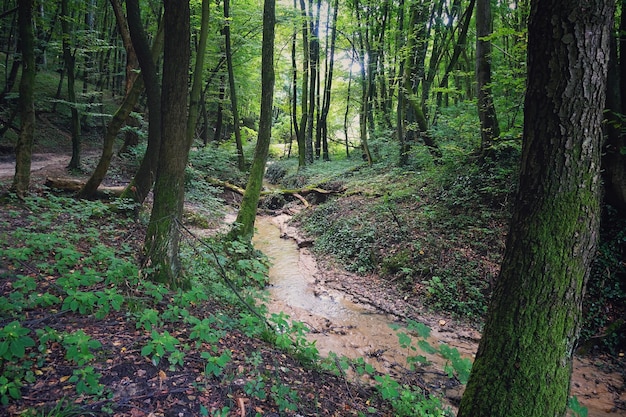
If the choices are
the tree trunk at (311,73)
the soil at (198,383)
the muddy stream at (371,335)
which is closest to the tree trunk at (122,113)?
the soil at (198,383)

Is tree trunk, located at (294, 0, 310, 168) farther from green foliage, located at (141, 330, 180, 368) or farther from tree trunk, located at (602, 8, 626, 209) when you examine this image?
green foliage, located at (141, 330, 180, 368)

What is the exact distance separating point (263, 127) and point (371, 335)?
207 inches

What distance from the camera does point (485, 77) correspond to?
349 inches

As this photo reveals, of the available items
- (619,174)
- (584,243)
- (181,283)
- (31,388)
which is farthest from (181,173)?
(619,174)

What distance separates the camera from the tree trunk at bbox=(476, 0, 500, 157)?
28.3ft

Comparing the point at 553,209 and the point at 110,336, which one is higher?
the point at 553,209


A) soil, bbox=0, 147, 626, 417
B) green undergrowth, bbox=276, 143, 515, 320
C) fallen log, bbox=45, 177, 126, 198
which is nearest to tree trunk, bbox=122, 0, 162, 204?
fallen log, bbox=45, 177, 126, 198

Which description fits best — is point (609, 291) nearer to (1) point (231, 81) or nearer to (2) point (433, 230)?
(2) point (433, 230)

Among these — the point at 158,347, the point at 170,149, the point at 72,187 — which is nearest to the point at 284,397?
the point at 158,347

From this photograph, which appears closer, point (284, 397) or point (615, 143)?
point (284, 397)

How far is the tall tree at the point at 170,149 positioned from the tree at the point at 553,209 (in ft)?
12.4

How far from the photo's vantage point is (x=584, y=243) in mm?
2248

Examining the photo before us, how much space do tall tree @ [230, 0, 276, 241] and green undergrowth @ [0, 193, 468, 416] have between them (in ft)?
8.49

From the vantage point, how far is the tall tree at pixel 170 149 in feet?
14.1
